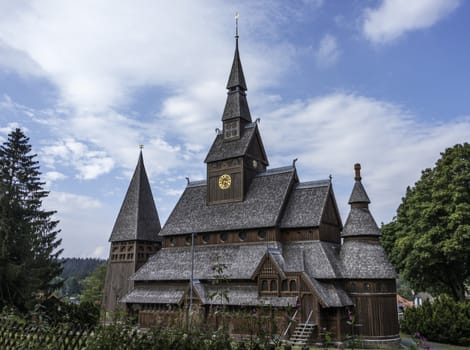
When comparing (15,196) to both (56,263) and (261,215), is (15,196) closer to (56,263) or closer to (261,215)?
(56,263)

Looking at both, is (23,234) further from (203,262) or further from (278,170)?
(278,170)

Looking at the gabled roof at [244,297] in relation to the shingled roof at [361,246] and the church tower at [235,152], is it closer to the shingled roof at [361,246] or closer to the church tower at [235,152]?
the shingled roof at [361,246]

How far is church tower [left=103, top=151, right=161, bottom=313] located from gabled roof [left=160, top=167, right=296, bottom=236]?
110 inches

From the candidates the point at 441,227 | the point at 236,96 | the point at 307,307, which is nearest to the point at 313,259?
the point at 307,307

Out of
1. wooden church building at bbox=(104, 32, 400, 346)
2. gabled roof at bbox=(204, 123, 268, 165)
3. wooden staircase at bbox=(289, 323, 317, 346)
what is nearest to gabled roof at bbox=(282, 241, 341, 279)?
wooden church building at bbox=(104, 32, 400, 346)

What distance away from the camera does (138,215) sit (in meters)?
40.5

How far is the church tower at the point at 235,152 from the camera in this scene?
36719mm

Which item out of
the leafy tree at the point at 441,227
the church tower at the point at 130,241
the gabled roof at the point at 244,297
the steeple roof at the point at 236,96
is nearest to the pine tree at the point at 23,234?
the church tower at the point at 130,241

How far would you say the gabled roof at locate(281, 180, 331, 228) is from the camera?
104ft

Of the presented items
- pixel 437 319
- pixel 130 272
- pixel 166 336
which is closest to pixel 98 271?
pixel 130 272

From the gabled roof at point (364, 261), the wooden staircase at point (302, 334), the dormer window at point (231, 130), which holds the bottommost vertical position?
the wooden staircase at point (302, 334)

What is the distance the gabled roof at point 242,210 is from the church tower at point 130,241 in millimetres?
2799

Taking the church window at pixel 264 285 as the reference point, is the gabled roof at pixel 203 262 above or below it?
above

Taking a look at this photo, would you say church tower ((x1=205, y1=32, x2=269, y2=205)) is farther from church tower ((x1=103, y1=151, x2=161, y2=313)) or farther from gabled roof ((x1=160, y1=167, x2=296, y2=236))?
church tower ((x1=103, y1=151, x2=161, y2=313))
